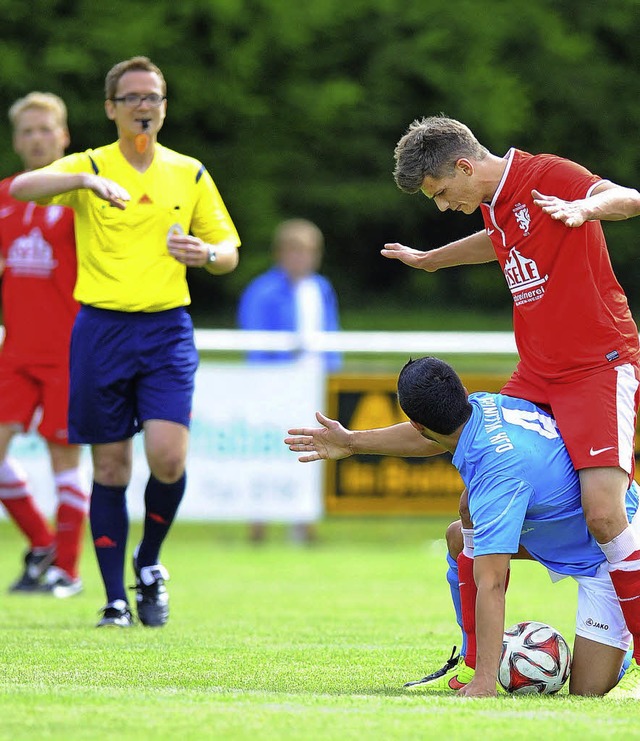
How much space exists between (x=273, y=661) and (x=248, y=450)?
5.50 meters

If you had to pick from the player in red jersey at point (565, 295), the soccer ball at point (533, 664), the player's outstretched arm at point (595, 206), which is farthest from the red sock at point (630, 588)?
the player's outstretched arm at point (595, 206)

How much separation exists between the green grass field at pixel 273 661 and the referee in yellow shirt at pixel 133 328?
495mm

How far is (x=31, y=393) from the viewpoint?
8.54 m

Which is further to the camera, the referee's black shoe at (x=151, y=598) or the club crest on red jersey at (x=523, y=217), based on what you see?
the referee's black shoe at (x=151, y=598)

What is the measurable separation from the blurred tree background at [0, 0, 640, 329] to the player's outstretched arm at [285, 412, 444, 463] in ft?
58.1

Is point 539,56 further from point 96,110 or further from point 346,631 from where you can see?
point 346,631

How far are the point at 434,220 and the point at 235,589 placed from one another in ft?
54.1

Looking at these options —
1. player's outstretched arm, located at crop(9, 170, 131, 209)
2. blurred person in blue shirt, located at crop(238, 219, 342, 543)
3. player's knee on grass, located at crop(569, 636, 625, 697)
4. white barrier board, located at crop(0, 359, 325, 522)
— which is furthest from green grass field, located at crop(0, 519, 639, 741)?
blurred person in blue shirt, located at crop(238, 219, 342, 543)

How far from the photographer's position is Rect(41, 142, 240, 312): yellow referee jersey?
6.58 metres

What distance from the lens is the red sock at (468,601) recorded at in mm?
4996

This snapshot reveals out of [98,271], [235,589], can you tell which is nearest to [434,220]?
[235,589]

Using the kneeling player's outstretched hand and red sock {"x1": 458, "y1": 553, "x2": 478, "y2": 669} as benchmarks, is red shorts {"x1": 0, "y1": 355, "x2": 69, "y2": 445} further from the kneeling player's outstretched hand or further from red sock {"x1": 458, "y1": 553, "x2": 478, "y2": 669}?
red sock {"x1": 458, "y1": 553, "x2": 478, "y2": 669}

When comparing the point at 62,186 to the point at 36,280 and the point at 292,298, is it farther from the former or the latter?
the point at 292,298

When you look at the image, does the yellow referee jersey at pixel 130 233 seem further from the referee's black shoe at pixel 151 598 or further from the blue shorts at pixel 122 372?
the referee's black shoe at pixel 151 598
